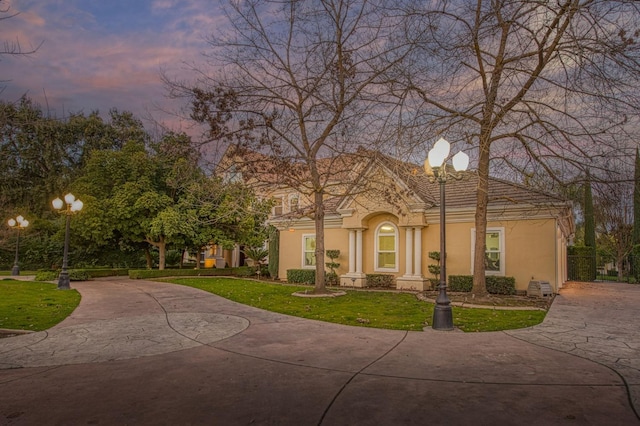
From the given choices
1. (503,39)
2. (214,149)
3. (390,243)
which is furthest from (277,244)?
(503,39)

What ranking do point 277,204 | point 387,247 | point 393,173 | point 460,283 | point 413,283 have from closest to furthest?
point 393,173
point 460,283
point 413,283
point 387,247
point 277,204

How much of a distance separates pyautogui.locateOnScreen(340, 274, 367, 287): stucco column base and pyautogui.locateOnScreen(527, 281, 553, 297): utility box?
6.86 metres

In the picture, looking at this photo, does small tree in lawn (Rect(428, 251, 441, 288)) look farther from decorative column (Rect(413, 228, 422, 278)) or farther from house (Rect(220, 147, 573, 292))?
decorative column (Rect(413, 228, 422, 278))

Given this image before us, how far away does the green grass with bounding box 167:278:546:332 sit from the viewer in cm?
903

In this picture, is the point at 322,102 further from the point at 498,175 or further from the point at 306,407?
the point at 306,407

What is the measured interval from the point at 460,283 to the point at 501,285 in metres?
1.56

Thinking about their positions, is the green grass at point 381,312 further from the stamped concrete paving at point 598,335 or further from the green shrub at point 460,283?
the green shrub at point 460,283

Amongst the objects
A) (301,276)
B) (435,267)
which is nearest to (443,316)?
(435,267)

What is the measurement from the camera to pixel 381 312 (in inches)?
422

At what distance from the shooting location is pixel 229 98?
12.5 meters

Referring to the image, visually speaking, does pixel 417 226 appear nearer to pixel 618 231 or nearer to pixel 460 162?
pixel 460 162

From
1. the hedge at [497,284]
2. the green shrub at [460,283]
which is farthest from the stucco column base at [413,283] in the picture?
the hedge at [497,284]

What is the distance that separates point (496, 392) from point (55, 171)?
3851 centimetres

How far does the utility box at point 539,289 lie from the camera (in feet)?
47.7
